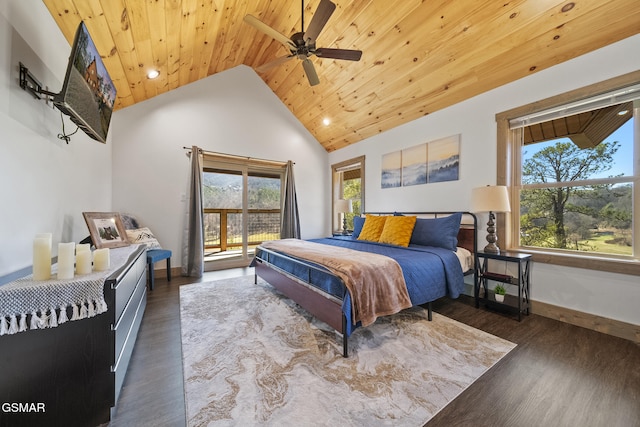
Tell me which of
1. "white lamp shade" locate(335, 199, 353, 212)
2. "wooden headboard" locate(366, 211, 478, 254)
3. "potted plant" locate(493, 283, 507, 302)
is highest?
"white lamp shade" locate(335, 199, 353, 212)

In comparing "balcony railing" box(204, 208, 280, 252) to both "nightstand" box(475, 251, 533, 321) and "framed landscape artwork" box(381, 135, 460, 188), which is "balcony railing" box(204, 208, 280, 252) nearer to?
"framed landscape artwork" box(381, 135, 460, 188)

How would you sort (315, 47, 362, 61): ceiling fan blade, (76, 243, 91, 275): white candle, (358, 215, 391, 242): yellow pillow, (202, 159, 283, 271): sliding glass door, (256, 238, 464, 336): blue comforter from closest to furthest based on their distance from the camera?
(76, 243, 91, 275): white candle → (256, 238, 464, 336): blue comforter → (315, 47, 362, 61): ceiling fan blade → (358, 215, 391, 242): yellow pillow → (202, 159, 283, 271): sliding glass door

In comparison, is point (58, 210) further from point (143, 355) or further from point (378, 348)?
point (378, 348)

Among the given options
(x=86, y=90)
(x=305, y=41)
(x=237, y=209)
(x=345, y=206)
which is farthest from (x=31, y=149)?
(x=345, y=206)

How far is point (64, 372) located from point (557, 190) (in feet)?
14.0

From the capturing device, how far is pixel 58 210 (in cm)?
199

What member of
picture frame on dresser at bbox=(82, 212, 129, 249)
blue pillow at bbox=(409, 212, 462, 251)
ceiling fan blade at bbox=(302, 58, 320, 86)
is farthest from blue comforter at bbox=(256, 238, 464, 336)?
ceiling fan blade at bbox=(302, 58, 320, 86)

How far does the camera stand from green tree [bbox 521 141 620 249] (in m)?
2.39

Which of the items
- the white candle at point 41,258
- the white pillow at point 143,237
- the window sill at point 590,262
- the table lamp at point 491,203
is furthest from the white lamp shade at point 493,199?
the white pillow at point 143,237

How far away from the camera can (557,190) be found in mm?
2633

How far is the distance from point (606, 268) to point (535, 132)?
1.57m

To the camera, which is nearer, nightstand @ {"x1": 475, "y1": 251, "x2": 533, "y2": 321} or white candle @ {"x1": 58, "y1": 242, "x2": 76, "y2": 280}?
white candle @ {"x1": 58, "y1": 242, "x2": 76, "y2": 280}

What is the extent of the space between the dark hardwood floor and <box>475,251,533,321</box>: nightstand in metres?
0.31

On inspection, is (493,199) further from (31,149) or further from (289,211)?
(31,149)
